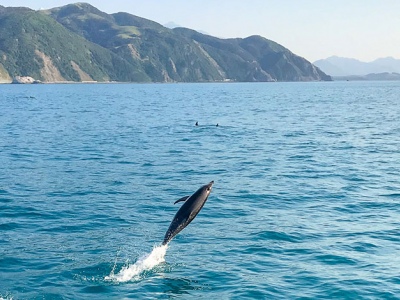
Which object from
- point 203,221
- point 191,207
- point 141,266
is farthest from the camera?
point 203,221

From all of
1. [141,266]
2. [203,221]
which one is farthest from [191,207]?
[203,221]

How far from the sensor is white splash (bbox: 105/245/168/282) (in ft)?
61.4

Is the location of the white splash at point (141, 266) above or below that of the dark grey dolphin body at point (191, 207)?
below

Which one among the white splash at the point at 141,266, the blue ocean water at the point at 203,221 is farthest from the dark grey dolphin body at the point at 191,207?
the white splash at the point at 141,266

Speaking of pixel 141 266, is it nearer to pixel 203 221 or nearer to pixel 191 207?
pixel 191 207

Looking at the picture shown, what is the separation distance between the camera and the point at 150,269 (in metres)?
19.6

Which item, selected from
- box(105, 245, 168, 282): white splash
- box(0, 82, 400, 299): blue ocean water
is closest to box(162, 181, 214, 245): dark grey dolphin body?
box(0, 82, 400, 299): blue ocean water

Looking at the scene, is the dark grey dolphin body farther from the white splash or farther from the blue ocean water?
the white splash

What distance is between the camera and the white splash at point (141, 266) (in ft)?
61.4

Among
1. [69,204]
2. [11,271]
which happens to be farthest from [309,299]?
[69,204]

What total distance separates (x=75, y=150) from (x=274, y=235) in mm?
31324

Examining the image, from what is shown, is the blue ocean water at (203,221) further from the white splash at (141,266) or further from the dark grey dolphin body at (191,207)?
the dark grey dolphin body at (191,207)

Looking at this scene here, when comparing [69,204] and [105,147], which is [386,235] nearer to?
[69,204]

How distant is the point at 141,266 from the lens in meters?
19.8
